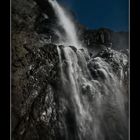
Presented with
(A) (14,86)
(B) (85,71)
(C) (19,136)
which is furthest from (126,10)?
(C) (19,136)

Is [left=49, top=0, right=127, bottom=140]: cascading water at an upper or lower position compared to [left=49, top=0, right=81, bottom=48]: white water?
lower

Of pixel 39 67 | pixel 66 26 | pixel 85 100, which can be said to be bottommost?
pixel 85 100

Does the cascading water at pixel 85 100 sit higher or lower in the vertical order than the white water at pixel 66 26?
lower

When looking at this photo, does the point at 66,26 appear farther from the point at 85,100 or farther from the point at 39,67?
the point at 85,100

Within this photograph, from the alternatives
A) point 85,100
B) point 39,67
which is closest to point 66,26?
point 39,67
